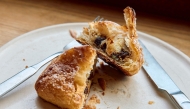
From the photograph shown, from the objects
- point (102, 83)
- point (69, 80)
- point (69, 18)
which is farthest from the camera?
point (69, 18)

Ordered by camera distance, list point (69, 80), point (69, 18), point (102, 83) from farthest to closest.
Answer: point (69, 18)
point (102, 83)
point (69, 80)

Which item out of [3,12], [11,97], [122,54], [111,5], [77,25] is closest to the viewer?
[11,97]

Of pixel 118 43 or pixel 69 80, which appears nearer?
pixel 69 80

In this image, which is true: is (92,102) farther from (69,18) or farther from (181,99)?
(69,18)

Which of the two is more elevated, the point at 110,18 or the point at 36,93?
the point at 110,18

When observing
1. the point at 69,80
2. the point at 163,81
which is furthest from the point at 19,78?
the point at 163,81

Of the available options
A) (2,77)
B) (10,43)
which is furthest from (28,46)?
(2,77)

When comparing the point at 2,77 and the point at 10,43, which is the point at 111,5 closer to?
the point at 10,43
